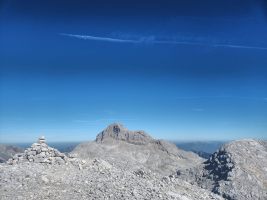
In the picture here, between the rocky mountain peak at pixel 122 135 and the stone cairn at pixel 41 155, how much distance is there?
35.2 metres

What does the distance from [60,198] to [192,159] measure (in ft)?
129

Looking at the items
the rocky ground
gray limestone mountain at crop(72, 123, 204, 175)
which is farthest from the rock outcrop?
gray limestone mountain at crop(72, 123, 204, 175)

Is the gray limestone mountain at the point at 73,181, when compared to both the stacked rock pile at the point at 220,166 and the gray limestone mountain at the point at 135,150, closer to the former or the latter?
the stacked rock pile at the point at 220,166

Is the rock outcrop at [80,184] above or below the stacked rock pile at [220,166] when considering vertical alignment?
below

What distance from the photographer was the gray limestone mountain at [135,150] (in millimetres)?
47938

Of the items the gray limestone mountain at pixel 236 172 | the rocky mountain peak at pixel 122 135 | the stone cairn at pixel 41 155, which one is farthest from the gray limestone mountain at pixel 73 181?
the rocky mountain peak at pixel 122 135

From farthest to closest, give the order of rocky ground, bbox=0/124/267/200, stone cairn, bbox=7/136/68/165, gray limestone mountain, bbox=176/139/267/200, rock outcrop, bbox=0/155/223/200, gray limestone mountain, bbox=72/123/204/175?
gray limestone mountain, bbox=72/123/204/175
gray limestone mountain, bbox=176/139/267/200
stone cairn, bbox=7/136/68/165
rocky ground, bbox=0/124/267/200
rock outcrop, bbox=0/155/223/200

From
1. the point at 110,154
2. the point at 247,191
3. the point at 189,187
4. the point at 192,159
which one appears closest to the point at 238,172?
the point at 247,191

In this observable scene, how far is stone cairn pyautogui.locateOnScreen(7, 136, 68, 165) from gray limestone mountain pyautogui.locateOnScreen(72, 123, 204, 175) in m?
23.9

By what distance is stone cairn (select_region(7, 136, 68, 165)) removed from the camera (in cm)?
1978

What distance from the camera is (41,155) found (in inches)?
789

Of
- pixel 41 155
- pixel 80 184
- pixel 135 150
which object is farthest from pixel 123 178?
pixel 135 150

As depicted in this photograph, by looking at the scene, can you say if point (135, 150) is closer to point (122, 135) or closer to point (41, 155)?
point (122, 135)

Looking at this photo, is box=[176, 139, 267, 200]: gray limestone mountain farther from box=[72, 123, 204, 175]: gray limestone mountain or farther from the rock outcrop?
box=[72, 123, 204, 175]: gray limestone mountain
